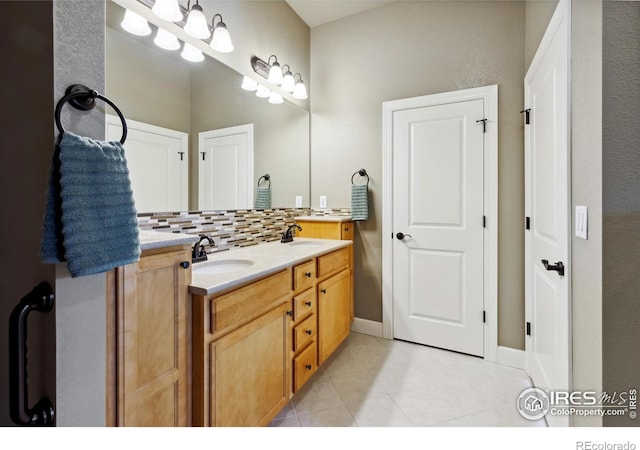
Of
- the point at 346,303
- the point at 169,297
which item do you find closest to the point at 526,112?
the point at 346,303

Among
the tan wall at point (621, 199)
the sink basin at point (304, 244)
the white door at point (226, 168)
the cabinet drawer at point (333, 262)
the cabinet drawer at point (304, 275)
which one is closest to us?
the tan wall at point (621, 199)

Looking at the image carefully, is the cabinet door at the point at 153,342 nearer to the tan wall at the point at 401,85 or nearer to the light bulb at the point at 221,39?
the light bulb at the point at 221,39

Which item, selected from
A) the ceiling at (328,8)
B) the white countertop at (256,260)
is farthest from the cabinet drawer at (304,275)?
the ceiling at (328,8)

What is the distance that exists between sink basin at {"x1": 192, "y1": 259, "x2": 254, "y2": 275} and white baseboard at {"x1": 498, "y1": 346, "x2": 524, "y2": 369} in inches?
78.0

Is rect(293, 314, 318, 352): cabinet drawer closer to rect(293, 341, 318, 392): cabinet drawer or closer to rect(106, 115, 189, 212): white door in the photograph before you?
rect(293, 341, 318, 392): cabinet drawer

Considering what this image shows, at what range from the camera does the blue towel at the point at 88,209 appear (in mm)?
575

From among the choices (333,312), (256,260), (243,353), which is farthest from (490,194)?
(243,353)

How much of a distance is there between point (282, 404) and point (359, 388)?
583 millimetres

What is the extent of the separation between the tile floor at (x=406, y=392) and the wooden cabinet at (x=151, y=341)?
0.79m

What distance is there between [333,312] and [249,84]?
1.80 meters

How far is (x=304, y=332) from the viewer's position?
178 centimetres

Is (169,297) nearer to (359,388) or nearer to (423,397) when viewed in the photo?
(359,388)

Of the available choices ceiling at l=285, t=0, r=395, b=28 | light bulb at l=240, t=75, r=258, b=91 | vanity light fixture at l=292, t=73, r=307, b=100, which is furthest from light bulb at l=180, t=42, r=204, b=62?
ceiling at l=285, t=0, r=395, b=28

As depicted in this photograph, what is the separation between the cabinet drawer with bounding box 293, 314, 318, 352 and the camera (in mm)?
1700
